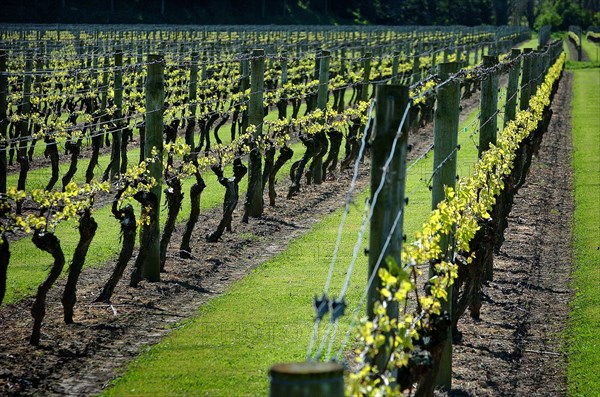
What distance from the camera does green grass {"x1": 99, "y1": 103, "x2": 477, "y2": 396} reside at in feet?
29.5

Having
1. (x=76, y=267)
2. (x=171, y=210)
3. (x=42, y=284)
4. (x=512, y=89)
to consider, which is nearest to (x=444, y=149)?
(x=42, y=284)

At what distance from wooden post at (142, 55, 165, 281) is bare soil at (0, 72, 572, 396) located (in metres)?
0.25

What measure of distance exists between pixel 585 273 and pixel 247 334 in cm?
520

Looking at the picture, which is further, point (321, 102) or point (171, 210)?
point (321, 102)

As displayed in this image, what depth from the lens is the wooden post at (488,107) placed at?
12625 mm

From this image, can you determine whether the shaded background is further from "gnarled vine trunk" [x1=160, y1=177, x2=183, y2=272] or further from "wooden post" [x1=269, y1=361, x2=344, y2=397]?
"wooden post" [x1=269, y1=361, x2=344, y2=397]

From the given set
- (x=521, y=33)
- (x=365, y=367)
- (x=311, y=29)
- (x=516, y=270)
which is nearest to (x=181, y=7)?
(x=311, y=29)

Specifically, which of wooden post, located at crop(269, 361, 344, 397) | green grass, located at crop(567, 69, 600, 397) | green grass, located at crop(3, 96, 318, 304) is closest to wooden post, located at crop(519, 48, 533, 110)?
green grass, located at crop(567, 69, 600, 397)

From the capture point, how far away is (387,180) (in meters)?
6.35

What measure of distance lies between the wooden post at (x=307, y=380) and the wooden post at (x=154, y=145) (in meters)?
8.17

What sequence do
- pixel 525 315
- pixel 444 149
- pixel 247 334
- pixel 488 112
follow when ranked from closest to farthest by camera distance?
pixel 444 149
pixel 247 334
pixel 525 315
pixel 488 112

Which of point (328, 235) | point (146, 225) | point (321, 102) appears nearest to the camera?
point (146, 225)

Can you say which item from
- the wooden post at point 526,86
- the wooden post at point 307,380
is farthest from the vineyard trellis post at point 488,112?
the wooden post at point 526,86

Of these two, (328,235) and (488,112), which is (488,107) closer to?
(488,112)
